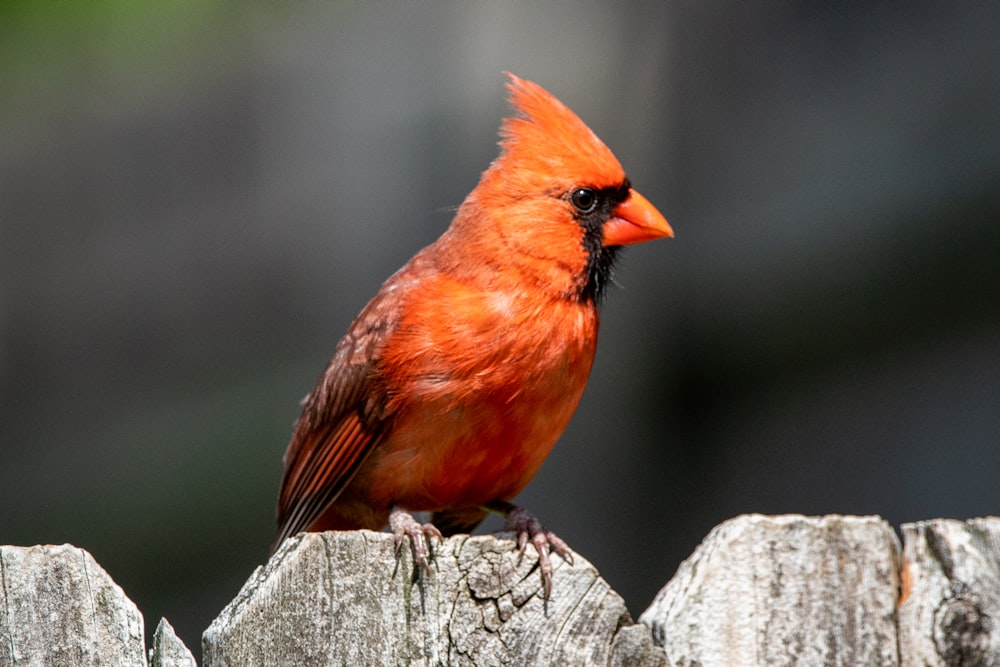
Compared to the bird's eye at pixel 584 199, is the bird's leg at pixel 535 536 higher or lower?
lower

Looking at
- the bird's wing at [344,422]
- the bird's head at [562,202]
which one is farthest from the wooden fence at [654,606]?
the bird's head at [562,202]

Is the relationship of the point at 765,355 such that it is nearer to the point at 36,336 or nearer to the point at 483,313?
the point at 483,313

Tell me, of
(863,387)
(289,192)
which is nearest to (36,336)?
(289,192)

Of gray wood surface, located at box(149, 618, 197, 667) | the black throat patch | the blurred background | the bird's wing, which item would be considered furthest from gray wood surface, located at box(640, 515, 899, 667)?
the blurred background

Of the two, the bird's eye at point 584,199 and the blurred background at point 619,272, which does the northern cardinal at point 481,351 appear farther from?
the blurred background at point 619,272

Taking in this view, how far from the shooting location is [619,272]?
3.12 m

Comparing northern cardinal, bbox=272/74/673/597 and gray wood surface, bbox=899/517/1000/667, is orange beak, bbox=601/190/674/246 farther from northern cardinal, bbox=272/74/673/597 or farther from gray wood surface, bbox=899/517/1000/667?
gray wood surface, bbox=899/517/1000/667

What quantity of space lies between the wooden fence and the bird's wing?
A: 1106 millimetres

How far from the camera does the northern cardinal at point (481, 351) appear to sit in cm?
264

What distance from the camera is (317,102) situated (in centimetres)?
407

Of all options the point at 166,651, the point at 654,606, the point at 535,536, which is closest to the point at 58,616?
the point at 166,651

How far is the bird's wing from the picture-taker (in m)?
2.74

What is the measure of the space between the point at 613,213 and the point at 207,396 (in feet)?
5.17

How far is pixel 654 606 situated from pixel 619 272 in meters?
1.57
